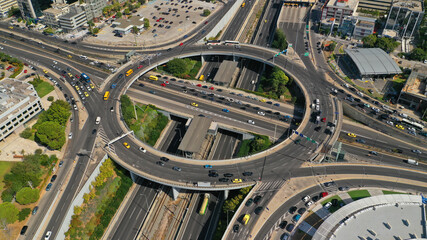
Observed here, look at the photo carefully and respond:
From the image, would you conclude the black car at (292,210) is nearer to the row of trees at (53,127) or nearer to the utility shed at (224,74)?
the utility shed at (224,74)

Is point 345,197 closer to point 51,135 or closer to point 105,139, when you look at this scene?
point 105,139

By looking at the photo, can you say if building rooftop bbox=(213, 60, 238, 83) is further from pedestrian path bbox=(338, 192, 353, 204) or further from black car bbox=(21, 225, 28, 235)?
black car bbox=(21, 225, 28, 235)

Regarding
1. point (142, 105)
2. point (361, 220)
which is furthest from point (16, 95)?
point (361, 220)

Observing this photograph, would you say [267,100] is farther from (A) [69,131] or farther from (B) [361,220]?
(A) [69,131]

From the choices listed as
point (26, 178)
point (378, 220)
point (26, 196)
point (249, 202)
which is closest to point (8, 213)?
point (26, 196)

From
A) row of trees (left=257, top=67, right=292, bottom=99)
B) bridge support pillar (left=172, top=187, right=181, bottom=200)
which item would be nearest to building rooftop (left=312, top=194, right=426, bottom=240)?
bridge support pillar (left=172, top=187, right=181, bottom=200)
